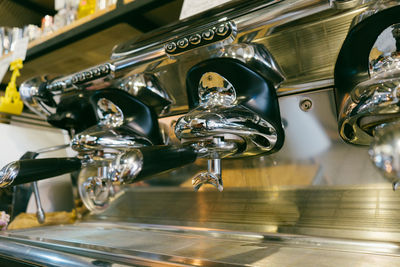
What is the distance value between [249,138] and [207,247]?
180mm

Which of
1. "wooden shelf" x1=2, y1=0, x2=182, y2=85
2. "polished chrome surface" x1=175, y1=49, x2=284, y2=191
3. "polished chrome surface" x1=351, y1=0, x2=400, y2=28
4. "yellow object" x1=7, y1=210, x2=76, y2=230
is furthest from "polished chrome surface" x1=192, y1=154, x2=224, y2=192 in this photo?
"yellow object" x1=7, y1=210, x2=76, y2=230

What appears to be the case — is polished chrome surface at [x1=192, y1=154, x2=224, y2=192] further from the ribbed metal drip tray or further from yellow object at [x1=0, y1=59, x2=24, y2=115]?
yellow object at [x1=0, y1=59, x2=24, y2=115]

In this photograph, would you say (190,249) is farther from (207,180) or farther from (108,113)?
(108,113)

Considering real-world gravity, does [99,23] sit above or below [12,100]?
above

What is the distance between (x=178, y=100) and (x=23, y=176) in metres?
0.30

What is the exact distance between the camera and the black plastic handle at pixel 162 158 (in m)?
0.38

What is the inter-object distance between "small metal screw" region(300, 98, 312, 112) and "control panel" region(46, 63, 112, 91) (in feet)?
1.17

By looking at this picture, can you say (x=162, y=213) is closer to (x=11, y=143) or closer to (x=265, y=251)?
(x=265, y=251)

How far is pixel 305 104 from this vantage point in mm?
528

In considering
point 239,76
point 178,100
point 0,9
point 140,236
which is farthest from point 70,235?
point 0,9

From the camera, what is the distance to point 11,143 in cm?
89

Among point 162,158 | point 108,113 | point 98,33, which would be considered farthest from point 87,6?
point 162,158

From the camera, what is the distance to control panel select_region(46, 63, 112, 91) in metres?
0.60

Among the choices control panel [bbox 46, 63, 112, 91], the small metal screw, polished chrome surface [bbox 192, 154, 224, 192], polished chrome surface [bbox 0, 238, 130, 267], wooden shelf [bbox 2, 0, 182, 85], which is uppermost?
wooden shelf [bbox 2, 0, 182, 85]
